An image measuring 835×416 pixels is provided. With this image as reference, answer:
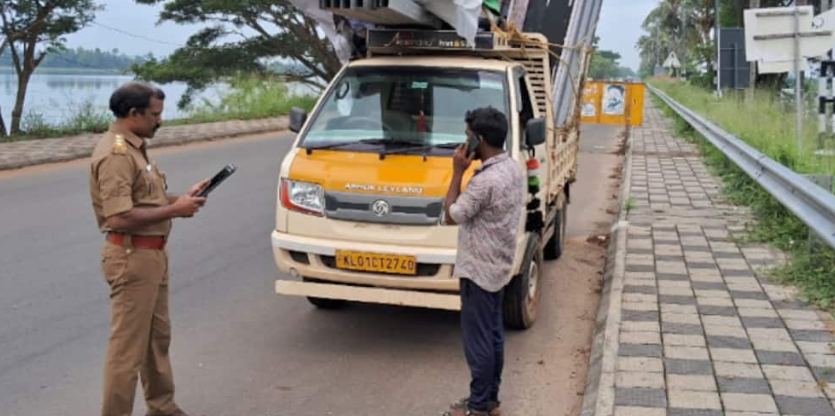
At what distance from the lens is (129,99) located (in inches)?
151

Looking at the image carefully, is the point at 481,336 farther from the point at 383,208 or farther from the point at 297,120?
the point at 297,120

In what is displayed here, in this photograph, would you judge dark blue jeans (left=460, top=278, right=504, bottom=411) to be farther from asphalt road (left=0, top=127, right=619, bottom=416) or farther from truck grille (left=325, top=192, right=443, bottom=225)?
truck grille (left=325, top=192, right=443, bottom=225)

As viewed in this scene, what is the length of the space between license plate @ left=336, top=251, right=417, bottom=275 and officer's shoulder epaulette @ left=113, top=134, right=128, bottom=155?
2009 millimetres

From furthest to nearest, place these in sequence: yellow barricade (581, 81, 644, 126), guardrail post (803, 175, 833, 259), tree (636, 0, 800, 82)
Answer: tree (636, 0, 800, 82) < yellow barricade (581, 81, 644, 126) < guardrail post (803, 175, 833, 259)

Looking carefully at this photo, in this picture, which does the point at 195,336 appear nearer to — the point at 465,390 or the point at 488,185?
the point at 465,390

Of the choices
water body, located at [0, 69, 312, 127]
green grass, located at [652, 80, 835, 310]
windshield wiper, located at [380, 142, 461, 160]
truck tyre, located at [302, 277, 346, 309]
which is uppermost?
water body, located at [0, 69, 312, 127]

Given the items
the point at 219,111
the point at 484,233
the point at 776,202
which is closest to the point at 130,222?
the point at 484,233

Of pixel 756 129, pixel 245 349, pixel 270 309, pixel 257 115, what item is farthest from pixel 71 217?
pixel 257 115

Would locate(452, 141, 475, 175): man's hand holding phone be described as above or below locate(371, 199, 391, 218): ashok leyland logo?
above

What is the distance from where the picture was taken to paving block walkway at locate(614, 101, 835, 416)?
Answer: 454cm

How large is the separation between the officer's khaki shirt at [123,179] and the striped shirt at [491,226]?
143 cm

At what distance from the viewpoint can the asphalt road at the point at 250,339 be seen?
490 cm

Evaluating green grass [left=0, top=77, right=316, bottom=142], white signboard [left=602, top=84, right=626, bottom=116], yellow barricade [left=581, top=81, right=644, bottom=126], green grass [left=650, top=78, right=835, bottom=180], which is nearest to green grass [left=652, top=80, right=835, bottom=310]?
green grass [left=650, top=78, right=835, bottom=180]

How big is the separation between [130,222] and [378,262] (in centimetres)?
201
